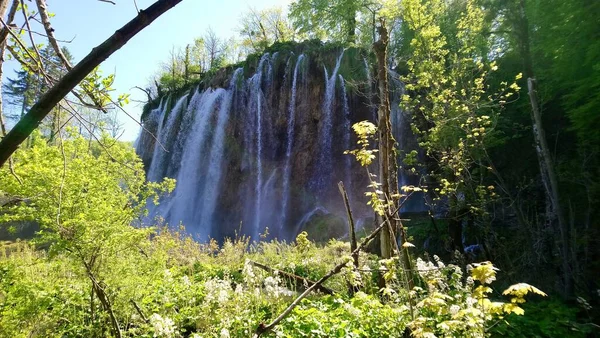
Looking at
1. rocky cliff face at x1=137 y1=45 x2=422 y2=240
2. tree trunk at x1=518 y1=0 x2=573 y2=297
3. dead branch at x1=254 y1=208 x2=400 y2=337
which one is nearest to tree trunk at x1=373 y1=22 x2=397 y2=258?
dead branch at x1=254 y1=208 x2=400 y2=337

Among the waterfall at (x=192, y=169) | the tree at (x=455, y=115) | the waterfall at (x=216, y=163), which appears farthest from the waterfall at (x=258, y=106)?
the tree at (x=455, y=115)

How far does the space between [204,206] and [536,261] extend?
57.3 ft

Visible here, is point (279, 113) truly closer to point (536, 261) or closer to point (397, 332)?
point (536, 261)

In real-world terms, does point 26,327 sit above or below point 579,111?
below

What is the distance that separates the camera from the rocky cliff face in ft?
59.8

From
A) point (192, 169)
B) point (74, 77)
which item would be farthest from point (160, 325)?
point (192, 169)

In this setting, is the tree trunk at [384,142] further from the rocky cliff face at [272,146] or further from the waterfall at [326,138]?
the waterfall at [326,138]

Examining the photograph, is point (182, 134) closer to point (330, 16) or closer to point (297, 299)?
point (330, 16)

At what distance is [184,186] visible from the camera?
21250 mm

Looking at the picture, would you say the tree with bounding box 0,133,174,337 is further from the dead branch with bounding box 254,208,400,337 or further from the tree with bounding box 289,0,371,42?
the tree with bounding box 289,0,371,42

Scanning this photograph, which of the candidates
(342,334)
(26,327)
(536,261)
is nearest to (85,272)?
(26,327)

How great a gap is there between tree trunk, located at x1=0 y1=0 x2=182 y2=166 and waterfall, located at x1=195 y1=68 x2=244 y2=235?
67.3 feet

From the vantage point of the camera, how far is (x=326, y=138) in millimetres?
18406

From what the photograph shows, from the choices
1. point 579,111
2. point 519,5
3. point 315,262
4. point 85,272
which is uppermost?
point 519,5
